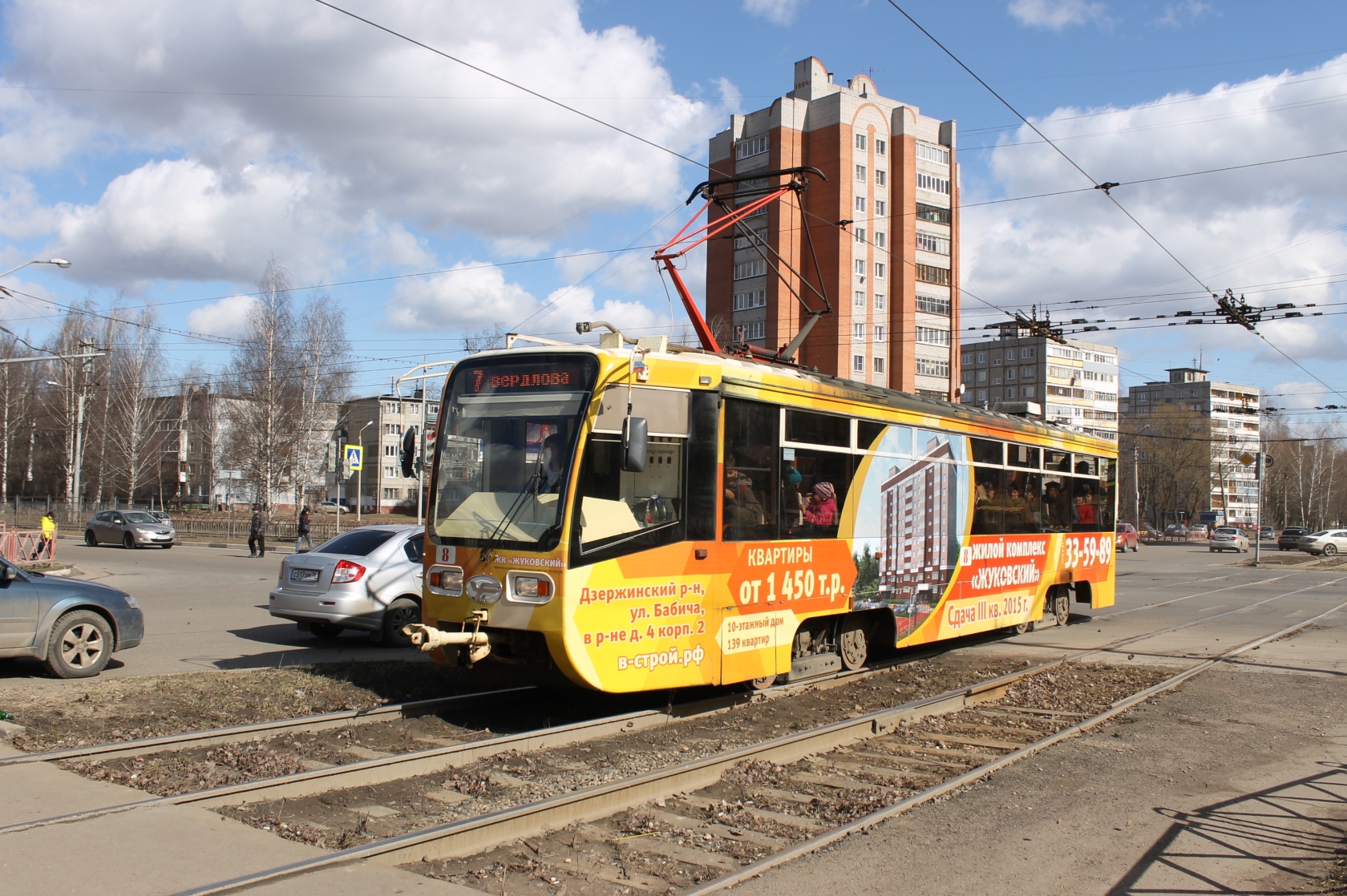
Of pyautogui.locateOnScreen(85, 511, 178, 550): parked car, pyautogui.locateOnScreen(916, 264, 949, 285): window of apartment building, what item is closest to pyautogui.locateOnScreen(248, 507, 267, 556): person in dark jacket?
pyautogui.locateOnScreen(85, 511, 178, 550): parked car

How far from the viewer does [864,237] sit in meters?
70.1

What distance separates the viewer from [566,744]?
24.6ft

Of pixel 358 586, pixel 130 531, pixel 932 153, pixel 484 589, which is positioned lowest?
pixel 130 531

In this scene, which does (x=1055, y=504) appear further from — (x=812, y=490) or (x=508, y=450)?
(x=508, y=450)

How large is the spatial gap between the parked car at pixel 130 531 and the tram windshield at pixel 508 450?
33583 mm

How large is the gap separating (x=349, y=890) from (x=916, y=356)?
69680 mm

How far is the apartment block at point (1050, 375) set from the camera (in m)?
119

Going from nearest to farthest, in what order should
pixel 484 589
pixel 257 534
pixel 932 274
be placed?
1. pixel 484 589
2. pixel 257 534
3. pixel 932 274

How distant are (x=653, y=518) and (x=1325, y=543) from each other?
179ft

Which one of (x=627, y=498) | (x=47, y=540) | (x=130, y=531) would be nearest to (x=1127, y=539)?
(x=130, y=531)

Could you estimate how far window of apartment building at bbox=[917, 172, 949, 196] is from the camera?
71.7 m

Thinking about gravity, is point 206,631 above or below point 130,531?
below

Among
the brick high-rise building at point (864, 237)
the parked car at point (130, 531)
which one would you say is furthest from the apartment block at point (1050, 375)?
the parked car at point (130, 531)

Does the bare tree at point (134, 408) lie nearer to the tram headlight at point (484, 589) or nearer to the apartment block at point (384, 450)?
the apartment block at point (384, 450)
